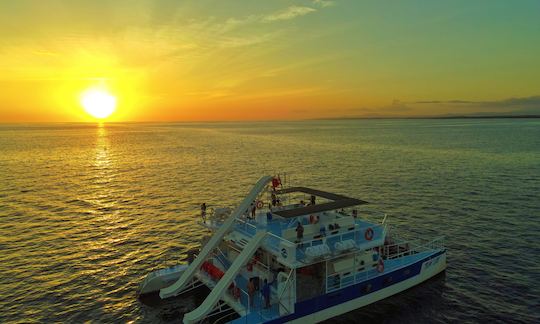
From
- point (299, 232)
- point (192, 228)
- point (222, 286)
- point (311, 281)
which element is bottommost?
point (192, 228)

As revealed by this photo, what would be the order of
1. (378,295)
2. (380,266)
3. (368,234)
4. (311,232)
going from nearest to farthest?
Answer: (311,232)
(368,234)
(380,266)
(378,295)

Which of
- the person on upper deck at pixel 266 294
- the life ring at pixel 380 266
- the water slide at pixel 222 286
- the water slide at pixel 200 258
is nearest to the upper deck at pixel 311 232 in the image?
the water slide at pixel 200 258

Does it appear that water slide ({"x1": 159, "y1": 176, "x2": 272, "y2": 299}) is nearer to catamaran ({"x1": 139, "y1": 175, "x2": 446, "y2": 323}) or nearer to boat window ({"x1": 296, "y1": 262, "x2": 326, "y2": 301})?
catamaran ({"x1": 139, "y1": 175, "x2": 446, "y2": 323})

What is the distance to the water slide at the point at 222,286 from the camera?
Answer: 16828mm

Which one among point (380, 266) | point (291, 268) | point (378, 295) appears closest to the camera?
point (291, 268)

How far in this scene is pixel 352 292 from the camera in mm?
20062

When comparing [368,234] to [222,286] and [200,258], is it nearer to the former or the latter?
[222,286]

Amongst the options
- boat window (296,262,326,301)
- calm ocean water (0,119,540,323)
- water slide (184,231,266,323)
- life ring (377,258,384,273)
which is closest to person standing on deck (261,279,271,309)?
water slide (184,231,266,323)

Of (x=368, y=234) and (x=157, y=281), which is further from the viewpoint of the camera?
(x=157, y=281)

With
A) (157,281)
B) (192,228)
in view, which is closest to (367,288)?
(157,281)

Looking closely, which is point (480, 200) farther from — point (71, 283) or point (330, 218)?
point (71, 283)

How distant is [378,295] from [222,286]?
1003cm

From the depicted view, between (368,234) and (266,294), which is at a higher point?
(368,234)

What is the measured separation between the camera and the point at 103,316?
21188 mm
